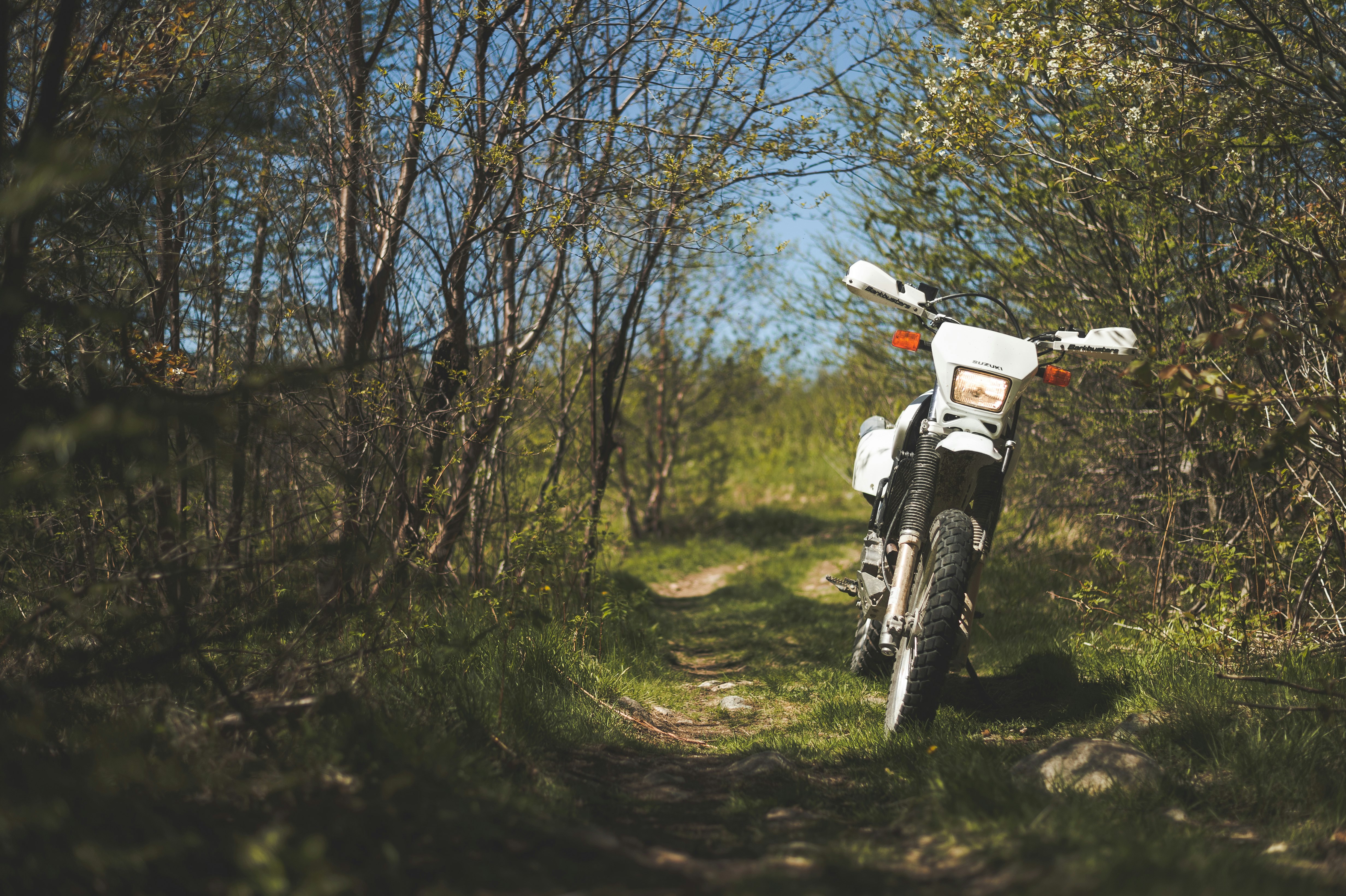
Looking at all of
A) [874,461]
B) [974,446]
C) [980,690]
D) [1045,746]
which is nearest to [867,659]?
[980,690]

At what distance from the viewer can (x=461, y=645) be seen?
3240mm

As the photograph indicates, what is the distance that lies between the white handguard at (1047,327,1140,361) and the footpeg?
156 centimetres

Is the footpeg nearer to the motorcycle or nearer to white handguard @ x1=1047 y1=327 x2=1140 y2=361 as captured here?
the motorcycle

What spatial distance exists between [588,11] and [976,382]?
3062 mm

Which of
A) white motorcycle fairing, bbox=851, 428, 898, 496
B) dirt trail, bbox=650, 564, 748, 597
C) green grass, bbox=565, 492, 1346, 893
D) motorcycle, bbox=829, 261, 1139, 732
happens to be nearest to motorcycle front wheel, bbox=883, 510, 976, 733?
motorcycle, bbox=829, 261, 1139, 732

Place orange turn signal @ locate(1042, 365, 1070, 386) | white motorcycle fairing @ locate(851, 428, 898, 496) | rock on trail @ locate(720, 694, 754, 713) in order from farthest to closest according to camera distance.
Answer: rock on trail @ locate(720, 694, 754, 713) → white motorcycle fairing @ locate(851, 428, 898, 496) → orange turn signal @ locate(1042, 365, 1070, 386)

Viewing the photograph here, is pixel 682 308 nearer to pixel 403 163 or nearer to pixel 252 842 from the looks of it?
pixel 403 163

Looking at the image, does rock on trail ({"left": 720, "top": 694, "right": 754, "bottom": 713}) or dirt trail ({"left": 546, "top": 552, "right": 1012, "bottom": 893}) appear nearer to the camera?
dirt trail ({"left": 546, "top": 552, "right": 1012, "bottom": 893})

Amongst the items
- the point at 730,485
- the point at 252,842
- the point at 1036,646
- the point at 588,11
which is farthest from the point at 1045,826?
the point at 730,485

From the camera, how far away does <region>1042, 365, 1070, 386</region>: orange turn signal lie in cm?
396

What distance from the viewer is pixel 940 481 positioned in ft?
13.1

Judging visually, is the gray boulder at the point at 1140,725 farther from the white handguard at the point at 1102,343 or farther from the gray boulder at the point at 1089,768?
the white handguard at the point at 1102,343

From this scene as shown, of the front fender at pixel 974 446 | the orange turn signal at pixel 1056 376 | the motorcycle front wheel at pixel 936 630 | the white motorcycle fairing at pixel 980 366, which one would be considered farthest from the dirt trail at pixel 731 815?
the orange turn signal at pixel 1056 376

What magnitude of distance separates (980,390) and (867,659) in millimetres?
1842
